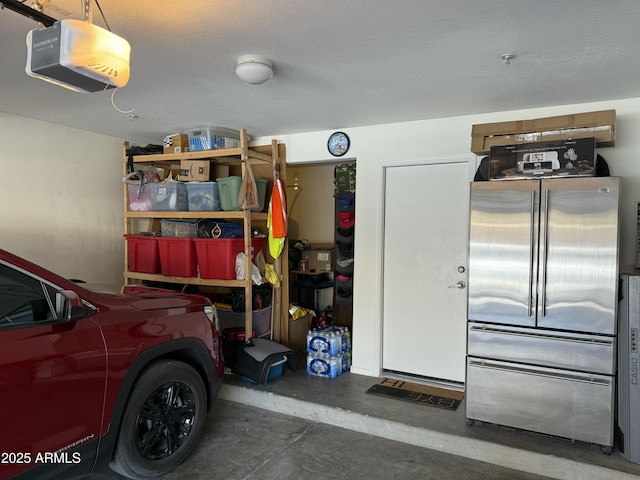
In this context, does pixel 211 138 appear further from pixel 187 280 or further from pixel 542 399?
pixel 542 399

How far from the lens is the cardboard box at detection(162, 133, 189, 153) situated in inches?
178

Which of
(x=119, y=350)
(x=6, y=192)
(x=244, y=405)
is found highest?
(x=6, y=192)

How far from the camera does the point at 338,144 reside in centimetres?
435

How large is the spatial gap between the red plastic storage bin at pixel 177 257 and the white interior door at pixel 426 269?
1.89 metres

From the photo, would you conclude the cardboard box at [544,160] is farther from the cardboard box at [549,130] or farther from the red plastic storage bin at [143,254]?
the red plastic storage bin at [143,254]

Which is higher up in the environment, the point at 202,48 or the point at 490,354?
the point at 202,48

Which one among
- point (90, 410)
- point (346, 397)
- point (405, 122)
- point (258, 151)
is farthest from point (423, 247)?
point (90, 410)

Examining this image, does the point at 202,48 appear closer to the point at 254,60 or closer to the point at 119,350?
the point at 254,60

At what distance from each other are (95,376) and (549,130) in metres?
3.25

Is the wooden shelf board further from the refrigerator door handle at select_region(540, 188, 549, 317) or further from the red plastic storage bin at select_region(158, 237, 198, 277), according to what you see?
the refrigerator door handle at select_region(540, 188, 549, 317)

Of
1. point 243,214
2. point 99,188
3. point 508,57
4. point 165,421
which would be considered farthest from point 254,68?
point 99,188

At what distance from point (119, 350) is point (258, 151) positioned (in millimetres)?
2958

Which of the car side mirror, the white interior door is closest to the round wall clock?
the white interior door

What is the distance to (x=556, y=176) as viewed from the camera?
3000 mm
